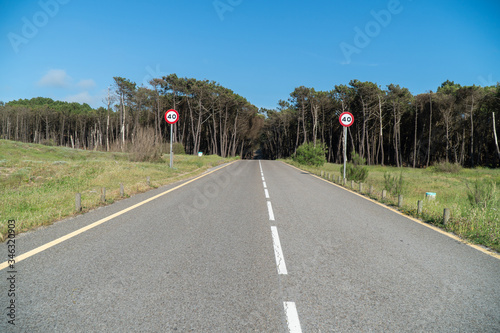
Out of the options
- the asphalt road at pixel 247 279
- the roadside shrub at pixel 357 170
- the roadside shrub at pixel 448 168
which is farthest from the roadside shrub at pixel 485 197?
the roadside shrub at pixel 448 168

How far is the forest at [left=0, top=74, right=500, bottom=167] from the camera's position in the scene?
40969mm

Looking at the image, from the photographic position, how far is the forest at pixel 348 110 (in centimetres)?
4097

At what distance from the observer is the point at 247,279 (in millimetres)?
3318

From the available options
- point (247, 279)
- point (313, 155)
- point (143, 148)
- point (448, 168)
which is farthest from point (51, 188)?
point (448, 168)

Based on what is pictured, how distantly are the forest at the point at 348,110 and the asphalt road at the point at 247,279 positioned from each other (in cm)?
2036

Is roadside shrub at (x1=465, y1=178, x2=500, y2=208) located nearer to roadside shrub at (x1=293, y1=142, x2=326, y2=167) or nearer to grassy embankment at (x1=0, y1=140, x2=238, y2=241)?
grassy embankment at (x1=0, y1=140, x2=238, y2=241)

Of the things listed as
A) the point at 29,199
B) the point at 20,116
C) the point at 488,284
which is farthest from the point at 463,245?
the point at 20,116

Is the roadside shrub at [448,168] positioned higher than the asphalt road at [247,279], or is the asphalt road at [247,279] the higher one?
the roadside shrub at [448,168]

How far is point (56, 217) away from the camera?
6051 millimetres

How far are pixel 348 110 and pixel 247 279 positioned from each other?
5447cm

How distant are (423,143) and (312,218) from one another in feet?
174

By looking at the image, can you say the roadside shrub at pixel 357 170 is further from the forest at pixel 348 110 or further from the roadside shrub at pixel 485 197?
the forest at pixel 348 110

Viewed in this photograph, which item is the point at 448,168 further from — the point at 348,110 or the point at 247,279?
the point at 247,279

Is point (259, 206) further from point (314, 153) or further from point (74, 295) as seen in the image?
point (314, 153)
